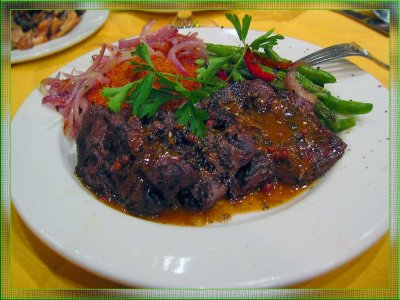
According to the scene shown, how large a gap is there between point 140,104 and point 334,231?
182cm

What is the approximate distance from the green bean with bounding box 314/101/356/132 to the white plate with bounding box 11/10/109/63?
128 inches

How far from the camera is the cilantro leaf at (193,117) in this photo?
311 centimetres

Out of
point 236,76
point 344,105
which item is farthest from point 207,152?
point 344,105

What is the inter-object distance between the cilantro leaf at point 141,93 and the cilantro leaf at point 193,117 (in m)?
0.32

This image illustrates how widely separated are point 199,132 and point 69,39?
286 cm

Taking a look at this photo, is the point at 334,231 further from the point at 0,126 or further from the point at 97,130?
the point at 0,126

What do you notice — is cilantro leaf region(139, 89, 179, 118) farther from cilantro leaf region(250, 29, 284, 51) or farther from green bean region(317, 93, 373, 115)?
green bean region(317, 93, 373, 115)

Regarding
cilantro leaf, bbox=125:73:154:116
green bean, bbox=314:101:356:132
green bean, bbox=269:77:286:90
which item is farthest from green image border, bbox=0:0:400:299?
cilantro leaf, bbox=125:73:154:116

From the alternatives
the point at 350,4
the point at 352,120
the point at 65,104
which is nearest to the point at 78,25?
the point at 65,104

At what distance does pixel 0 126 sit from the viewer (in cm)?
337

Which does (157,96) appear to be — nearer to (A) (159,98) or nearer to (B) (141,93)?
(A) (159,98)

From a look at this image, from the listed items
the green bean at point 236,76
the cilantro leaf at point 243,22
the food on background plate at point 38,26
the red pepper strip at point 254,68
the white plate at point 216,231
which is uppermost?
the cilantro leaf at point 243,22

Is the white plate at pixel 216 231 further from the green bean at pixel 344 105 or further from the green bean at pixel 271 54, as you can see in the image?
the green bean at pixel 271 54

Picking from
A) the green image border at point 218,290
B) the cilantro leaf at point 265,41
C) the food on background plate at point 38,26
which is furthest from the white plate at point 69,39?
the cilantro leaf at point 265,41
